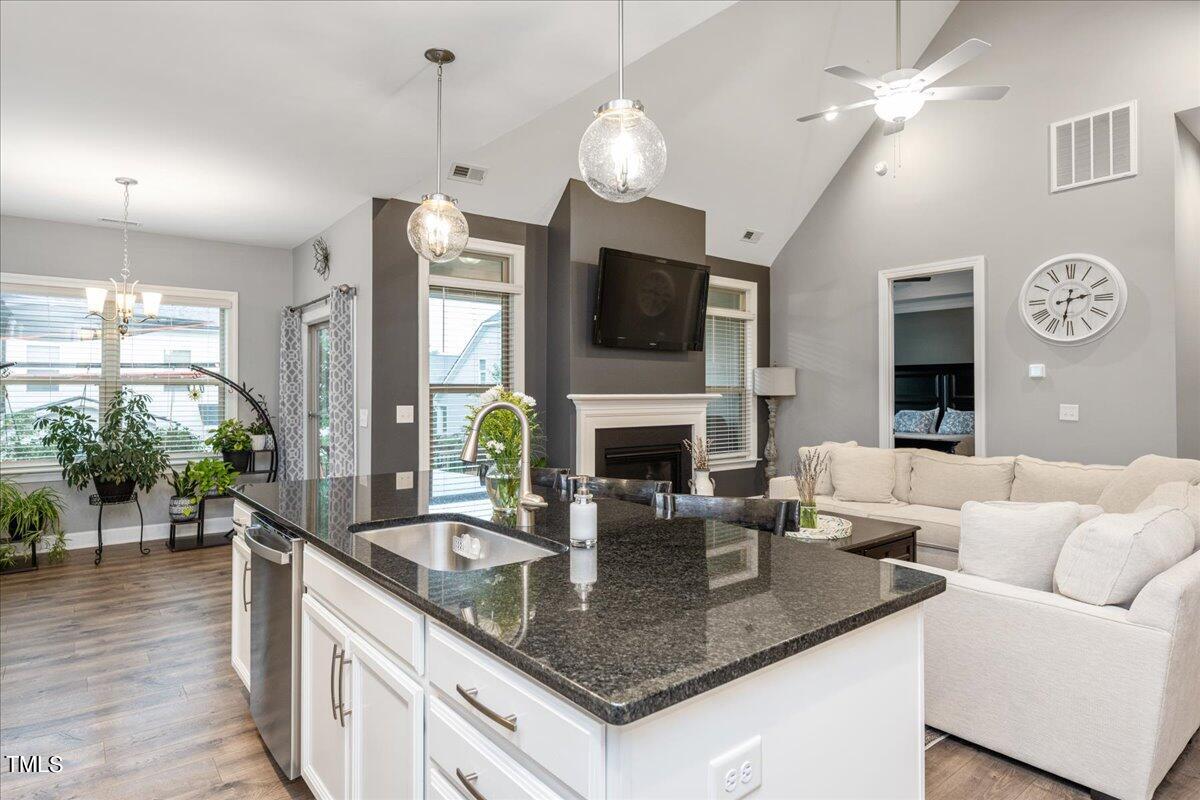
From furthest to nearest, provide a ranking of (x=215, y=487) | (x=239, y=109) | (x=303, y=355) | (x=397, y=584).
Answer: (x=303, y=355) < (x=215, y=487) < (x=239, y=109) < (x=397, y=584)

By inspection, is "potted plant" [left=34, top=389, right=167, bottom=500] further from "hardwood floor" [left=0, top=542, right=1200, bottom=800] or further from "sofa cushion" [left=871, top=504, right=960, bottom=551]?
"sofa cushion" [left=871, top=504, right=960, bottom=551]

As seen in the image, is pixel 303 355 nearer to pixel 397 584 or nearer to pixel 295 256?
pixel 295 256

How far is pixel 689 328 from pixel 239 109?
3663 mm

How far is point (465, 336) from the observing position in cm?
502

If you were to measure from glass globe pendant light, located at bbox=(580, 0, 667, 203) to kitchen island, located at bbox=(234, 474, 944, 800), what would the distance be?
1108 mm

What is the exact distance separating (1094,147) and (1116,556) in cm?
390

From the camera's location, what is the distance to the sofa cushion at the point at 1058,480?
4.06 m

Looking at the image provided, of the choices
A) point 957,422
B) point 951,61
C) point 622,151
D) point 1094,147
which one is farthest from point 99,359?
point 957,422

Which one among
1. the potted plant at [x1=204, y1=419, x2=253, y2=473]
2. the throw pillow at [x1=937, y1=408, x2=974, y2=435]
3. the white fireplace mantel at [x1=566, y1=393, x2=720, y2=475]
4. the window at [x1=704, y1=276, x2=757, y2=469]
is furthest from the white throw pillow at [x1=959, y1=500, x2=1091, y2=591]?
the throw pillow at [x1=937, y1=408, x2=974, y2=435]

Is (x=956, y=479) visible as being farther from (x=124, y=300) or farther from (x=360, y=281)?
(x=124, y=300)

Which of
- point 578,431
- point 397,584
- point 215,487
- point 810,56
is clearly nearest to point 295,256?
point 215,487

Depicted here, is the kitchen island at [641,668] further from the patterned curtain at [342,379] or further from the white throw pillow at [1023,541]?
the patterned curtain at [342,379]

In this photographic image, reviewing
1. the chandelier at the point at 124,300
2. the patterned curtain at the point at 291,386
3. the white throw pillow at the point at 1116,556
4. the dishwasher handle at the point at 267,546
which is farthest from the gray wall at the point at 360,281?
the white throw pillow at the point at 1116,556

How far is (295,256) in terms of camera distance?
6.25 m
